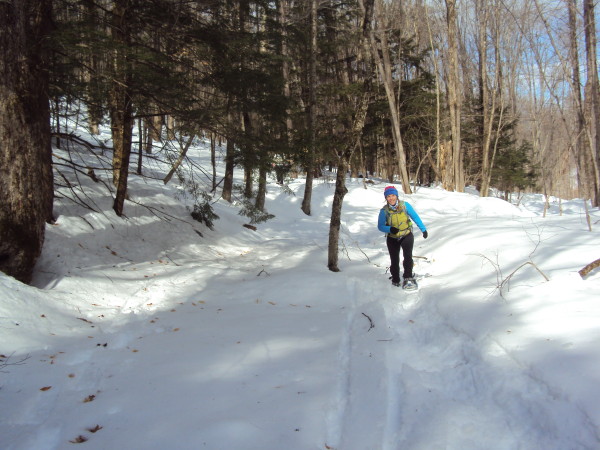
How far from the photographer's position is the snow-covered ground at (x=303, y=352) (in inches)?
103

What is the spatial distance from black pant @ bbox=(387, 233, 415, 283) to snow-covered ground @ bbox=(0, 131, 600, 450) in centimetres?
28

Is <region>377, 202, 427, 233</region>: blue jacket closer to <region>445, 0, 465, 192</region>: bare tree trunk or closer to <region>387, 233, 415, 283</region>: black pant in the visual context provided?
<region>387, 233, 415, 283</region>: black pant

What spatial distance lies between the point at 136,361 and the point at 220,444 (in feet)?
5.16

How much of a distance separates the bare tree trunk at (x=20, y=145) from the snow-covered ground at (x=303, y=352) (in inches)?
25.4

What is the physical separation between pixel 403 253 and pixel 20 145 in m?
5.89

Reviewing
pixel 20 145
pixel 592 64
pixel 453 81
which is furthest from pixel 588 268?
pixel 453 81

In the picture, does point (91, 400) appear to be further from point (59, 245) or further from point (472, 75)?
point (472, 75)

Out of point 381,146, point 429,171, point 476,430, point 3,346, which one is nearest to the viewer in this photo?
point 476,430

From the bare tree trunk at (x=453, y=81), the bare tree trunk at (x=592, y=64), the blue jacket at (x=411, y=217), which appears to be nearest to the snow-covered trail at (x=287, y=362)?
the blue jacket at (x=411, y=217)

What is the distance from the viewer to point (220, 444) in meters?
2.43

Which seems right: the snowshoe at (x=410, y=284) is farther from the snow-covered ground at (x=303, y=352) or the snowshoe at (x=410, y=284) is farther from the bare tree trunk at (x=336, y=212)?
the bare tree trunk at (x=336, y=212)

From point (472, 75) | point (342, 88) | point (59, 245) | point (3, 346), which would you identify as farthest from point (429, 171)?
point (3, 346)

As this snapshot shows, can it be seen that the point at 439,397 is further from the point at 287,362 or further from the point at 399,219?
the point at 399,219

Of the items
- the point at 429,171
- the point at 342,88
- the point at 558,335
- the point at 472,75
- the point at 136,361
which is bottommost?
the point at 136,361
